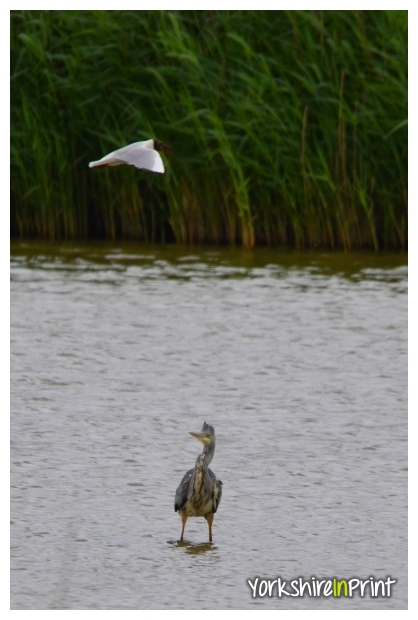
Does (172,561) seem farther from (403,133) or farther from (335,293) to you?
(403,133)

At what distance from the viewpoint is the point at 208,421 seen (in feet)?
24.1

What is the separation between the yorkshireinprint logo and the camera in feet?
16.2

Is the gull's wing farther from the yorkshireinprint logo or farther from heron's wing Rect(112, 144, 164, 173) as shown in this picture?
the yorkshireinprint logo

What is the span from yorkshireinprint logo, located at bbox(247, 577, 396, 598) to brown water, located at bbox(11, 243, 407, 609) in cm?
4

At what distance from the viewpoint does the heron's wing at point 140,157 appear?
6504 millimetres

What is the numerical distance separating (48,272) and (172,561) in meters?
7.14

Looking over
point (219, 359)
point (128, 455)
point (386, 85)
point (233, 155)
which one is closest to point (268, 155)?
point (233, 155)

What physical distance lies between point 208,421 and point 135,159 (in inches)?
63.3

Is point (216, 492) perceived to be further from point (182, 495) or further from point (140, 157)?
point (140, 157)

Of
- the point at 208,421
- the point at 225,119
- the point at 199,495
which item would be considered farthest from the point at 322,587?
the point at 225,119

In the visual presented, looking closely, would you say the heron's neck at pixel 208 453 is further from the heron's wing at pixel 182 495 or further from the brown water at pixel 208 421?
the brown water at pixel 208 421

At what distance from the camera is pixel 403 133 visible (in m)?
12.0

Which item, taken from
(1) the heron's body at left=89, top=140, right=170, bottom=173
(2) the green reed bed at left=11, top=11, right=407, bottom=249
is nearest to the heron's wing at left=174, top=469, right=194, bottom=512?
(1) the heron's body at left=89, top=140, right=170, bottom=173

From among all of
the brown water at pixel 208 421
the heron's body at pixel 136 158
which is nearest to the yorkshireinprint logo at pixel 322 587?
the brown water at pixel 208 421
